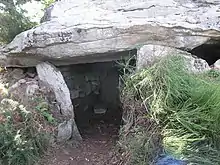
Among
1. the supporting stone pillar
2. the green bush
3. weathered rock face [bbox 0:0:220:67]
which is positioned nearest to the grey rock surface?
the supporting stone pillar

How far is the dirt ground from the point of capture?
416 centimetres

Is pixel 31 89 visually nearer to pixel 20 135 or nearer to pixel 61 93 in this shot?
pixel 61 93

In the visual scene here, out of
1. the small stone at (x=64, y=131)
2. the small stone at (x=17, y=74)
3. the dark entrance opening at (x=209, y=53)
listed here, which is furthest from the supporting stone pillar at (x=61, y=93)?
the dark entrance opening at (x=209, y=53)

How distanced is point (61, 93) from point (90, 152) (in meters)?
0.96

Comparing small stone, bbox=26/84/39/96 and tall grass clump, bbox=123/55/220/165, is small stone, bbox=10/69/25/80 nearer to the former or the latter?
small stone, bbox=26/84/39/96

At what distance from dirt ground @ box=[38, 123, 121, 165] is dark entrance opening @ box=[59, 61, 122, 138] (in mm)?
59

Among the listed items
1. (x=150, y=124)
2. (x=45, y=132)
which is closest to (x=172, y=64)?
(x=150, y=124)

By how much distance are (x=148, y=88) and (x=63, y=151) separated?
1.57 m

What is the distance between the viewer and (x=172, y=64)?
12.3ft

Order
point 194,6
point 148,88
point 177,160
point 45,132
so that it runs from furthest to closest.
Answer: point 194,6
point 45,132
point 148,88
point 177,160

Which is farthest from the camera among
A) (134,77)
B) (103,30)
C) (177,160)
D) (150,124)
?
(103,30)

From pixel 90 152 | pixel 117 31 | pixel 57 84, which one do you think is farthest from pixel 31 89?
pixel 117 31

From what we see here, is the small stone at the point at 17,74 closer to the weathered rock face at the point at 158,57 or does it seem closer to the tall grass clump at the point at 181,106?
the weathered rock face at the point at 158,57

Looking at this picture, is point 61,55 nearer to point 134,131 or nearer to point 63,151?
point 63,151
